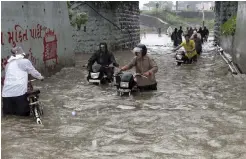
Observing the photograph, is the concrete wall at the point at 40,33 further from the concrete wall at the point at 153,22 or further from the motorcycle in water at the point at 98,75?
the concrete wall at the point at 153,22

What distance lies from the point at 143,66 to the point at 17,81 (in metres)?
3.85

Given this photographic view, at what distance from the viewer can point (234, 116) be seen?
7.85 m

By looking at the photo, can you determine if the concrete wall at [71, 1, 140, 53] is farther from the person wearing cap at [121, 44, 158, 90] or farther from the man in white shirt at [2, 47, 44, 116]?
the man in white shirt at [2, 47, 44, 116]

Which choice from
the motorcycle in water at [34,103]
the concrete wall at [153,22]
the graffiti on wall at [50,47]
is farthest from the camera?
the concrete wall at [153,22]

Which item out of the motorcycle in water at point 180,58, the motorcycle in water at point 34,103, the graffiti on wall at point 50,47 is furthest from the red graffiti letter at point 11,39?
the motorcycle in water at point 180,58

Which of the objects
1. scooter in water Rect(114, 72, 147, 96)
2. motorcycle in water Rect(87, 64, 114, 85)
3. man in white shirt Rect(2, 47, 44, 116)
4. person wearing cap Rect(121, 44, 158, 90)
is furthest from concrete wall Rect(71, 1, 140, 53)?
man in white shirt Rect(2, 47, 44, 116)

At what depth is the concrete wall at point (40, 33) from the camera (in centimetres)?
1042

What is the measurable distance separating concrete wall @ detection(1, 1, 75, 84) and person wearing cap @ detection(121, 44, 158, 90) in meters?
3.28

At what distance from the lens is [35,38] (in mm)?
12016

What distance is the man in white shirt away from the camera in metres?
7.38

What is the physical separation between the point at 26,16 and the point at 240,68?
791cm

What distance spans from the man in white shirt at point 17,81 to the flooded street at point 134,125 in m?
0.34

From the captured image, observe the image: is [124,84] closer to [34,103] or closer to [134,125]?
[134,125]

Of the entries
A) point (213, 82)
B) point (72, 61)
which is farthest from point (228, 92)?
point (72, 61)
